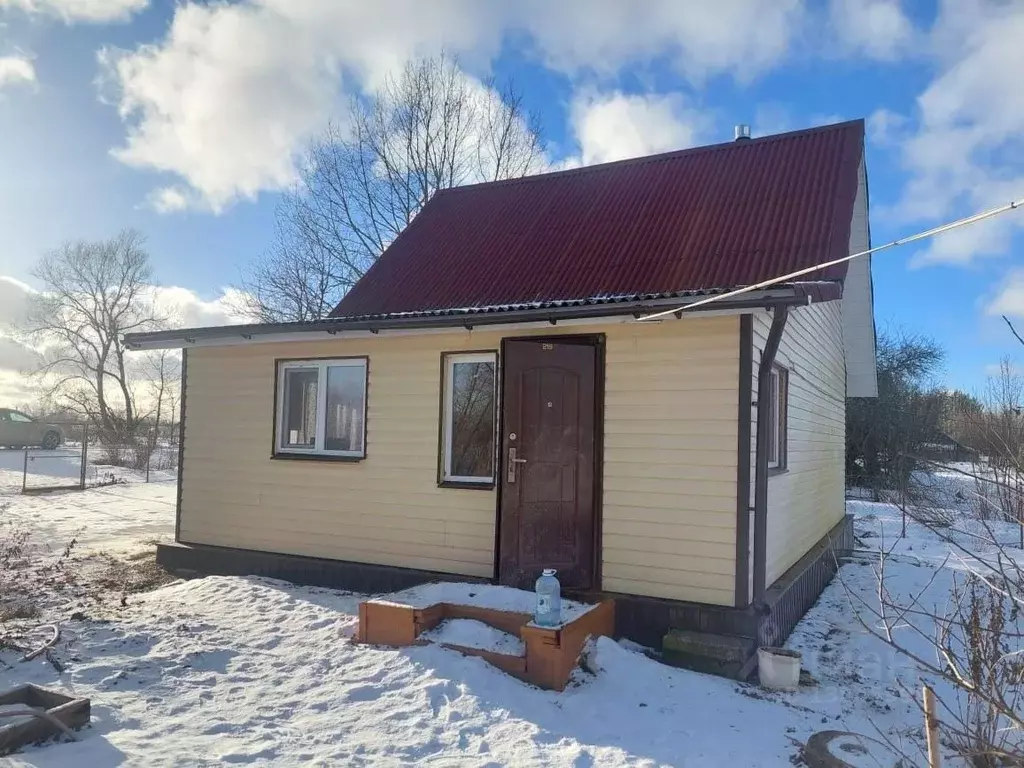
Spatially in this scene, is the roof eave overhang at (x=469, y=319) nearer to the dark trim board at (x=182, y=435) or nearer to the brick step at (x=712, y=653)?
the dark trim board at (x=182, y=435)

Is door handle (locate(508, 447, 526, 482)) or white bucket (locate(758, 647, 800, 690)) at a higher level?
door handle (locate(508, 447, 526, 482))

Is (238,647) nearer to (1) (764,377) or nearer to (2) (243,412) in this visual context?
(2) (243,412)

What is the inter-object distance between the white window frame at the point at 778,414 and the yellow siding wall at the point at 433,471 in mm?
1534

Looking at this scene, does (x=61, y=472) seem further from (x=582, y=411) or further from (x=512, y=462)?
(x=582, y=411)

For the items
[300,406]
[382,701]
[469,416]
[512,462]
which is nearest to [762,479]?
[512,462]

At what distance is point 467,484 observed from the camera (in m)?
6.78

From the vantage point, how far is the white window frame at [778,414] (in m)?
7.11

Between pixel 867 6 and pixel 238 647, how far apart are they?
7006 mm

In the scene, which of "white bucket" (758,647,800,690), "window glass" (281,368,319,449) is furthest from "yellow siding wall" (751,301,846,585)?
"window glass" (281,368,319,449)

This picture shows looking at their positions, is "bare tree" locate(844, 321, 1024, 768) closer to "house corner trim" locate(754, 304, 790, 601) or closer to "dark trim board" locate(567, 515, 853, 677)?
"dark trim board" locate(567, 515, 853, 677)

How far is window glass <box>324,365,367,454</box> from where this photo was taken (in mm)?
7574

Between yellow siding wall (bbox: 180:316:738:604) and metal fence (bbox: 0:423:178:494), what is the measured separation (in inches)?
397

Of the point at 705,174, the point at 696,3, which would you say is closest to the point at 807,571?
the point at 705,174

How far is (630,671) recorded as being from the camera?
5113 millimetres
